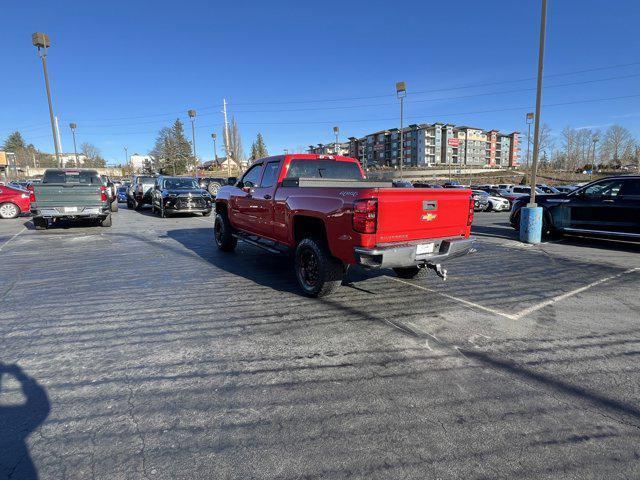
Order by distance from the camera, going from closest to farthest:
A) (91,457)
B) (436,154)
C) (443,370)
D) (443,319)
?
(91,457) < (443,370) < (443,319) < (436,154)

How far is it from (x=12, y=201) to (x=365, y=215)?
1848 centimetres

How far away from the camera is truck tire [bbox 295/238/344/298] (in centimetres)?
482

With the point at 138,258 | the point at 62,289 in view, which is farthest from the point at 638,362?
the point at 138,258

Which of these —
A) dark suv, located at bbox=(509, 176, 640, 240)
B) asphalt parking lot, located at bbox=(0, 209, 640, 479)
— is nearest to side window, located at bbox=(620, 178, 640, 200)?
dark suv, located at bbox=(509, 176, 640, 240)

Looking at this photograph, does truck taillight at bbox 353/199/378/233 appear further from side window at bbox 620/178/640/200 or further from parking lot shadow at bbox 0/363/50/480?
side window at bbox 620/178/640/200

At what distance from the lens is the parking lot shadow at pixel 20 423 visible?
2.09 m

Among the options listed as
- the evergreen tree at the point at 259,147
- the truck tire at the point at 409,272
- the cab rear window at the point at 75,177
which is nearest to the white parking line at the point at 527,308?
the truck tire at the point at 409,272

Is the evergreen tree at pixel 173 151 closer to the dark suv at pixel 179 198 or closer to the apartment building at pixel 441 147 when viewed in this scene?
the apartment building at pixel 441 147

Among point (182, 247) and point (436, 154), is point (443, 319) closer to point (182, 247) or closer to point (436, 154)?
point (182, 247)

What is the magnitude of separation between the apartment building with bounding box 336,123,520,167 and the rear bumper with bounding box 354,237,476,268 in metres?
90.9

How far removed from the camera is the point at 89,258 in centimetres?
784

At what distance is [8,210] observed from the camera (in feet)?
53.3

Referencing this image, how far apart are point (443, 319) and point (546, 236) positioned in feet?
27.7

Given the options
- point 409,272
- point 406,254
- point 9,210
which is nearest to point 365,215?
point 406,254
